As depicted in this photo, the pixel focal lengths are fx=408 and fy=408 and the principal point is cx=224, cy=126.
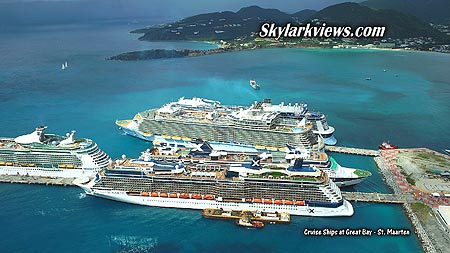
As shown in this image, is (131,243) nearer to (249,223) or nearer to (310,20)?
(249,223)

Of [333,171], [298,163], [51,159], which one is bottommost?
[51,159]

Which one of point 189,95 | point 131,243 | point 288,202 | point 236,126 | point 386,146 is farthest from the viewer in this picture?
point 189,95

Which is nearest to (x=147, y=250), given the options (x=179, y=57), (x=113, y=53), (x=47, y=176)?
(x=47, y=176)

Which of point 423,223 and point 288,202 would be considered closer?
point 423,223

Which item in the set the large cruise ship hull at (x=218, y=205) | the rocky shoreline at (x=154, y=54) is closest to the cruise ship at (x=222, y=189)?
the large cruise ship hull at (x=218, y=205)

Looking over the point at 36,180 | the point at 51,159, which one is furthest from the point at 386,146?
the point at 36,180

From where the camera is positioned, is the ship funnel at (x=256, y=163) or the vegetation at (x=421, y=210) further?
the ship funnel at (x=256, y=163)

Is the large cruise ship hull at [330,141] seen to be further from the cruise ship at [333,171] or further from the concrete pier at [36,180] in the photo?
the concrete pier at [36,180]
